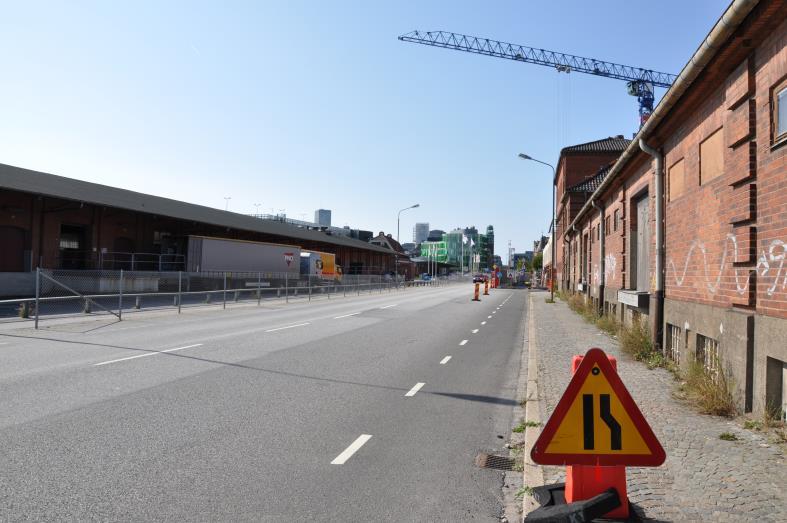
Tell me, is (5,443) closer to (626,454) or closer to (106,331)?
(626,454)

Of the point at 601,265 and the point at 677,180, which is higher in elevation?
the point at 677,180

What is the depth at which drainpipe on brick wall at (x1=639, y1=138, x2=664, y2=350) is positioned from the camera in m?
10.5

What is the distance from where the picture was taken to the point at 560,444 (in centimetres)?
400

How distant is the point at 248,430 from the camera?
20.1 feet

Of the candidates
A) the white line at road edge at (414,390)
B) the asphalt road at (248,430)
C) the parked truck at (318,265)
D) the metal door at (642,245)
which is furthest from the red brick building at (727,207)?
the parked truck at (318,265)

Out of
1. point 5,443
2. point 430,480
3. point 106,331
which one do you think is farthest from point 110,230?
point 430,480

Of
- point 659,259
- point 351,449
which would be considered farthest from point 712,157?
point 351,449

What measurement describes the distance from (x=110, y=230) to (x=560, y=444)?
3759cm

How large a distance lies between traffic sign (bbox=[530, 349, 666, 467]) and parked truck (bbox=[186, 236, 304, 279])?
115 ft

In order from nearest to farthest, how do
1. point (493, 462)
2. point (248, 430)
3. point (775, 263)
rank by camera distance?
point (493, 462), point (775, 263), point (248, 430)

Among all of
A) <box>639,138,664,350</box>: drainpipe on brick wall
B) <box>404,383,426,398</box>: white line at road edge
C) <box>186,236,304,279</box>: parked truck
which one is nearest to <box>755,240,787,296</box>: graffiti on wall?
<box>639,138,664,350</box>: drainpipe on brick wall

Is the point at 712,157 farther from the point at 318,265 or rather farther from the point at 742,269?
the point at 318,265

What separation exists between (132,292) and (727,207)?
27004 mm

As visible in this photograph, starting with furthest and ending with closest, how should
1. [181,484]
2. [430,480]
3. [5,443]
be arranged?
[5,443] < [430,480] < [181,484]
